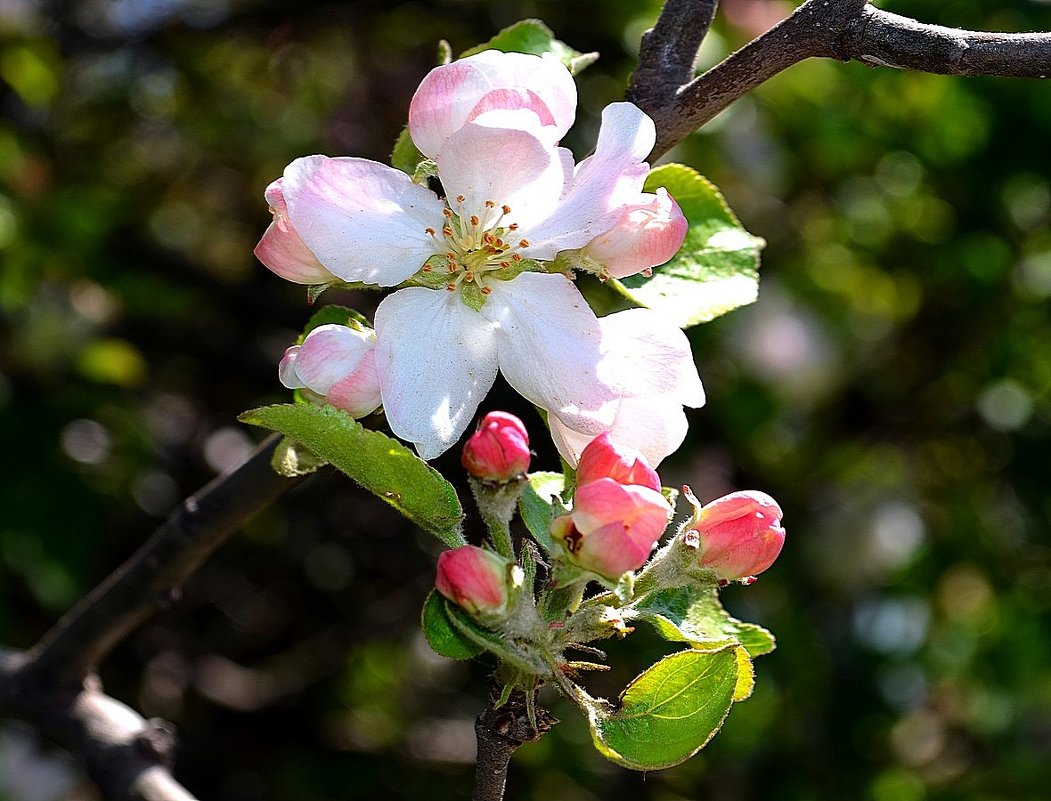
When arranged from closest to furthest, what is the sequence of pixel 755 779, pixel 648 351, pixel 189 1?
1. pixel 648 351
2. pixel 755 779
3. pixel 189 1

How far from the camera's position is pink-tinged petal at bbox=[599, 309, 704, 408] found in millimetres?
816

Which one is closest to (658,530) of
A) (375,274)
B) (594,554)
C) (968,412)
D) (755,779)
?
(594,554)

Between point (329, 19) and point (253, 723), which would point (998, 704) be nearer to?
point (253, 723)

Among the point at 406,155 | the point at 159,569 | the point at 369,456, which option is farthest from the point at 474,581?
the point at 159,569

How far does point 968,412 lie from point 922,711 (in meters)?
0.66

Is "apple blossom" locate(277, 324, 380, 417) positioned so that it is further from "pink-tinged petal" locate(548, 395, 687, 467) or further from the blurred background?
the blurred background

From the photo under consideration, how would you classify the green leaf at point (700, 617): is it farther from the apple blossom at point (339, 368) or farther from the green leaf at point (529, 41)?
the green leaf at point (529, 41)

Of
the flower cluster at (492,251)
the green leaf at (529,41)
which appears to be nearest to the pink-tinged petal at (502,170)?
the flower cluster at (492,251)

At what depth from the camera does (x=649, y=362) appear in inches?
32.4

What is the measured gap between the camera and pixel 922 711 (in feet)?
8.86

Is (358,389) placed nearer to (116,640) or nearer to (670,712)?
(670,712)

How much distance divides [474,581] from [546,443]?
124 centimetres

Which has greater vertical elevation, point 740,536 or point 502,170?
point 502,170

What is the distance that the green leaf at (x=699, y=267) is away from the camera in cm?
97
